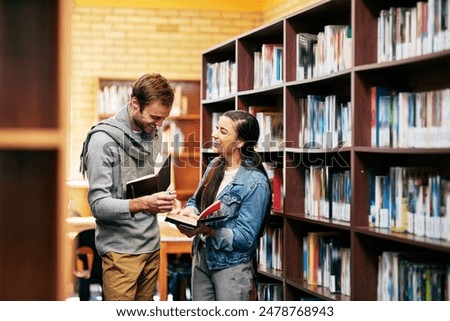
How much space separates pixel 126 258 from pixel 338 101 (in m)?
1.16

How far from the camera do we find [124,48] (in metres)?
6.85

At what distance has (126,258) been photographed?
302 centimetres

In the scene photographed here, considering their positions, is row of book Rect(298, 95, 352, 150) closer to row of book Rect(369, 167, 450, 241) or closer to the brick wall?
row of book Rect(369, 167, 450, 241)

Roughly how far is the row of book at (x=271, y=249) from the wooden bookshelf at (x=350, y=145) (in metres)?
0.07

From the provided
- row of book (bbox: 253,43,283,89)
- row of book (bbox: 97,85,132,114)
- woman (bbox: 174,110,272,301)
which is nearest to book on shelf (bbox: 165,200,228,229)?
woman (bbox: 174,110,272,301)

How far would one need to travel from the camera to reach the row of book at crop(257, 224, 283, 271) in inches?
157

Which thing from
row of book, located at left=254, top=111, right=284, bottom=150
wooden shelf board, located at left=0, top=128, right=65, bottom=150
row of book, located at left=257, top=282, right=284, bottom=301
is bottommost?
row of book, located at left=257, top=282, right=284, bottom=301

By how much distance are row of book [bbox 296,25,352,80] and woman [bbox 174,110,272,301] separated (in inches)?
17.2

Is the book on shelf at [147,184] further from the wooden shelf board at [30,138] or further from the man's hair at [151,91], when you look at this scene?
the wooden shelf board at [30,138]

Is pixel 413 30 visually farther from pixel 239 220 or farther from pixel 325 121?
pixel 239 220

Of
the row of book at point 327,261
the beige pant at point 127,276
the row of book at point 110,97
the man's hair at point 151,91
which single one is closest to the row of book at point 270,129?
the row of book at point 327,261

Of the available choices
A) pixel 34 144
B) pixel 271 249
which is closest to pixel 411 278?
pixel 271 249

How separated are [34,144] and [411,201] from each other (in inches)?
71.0
